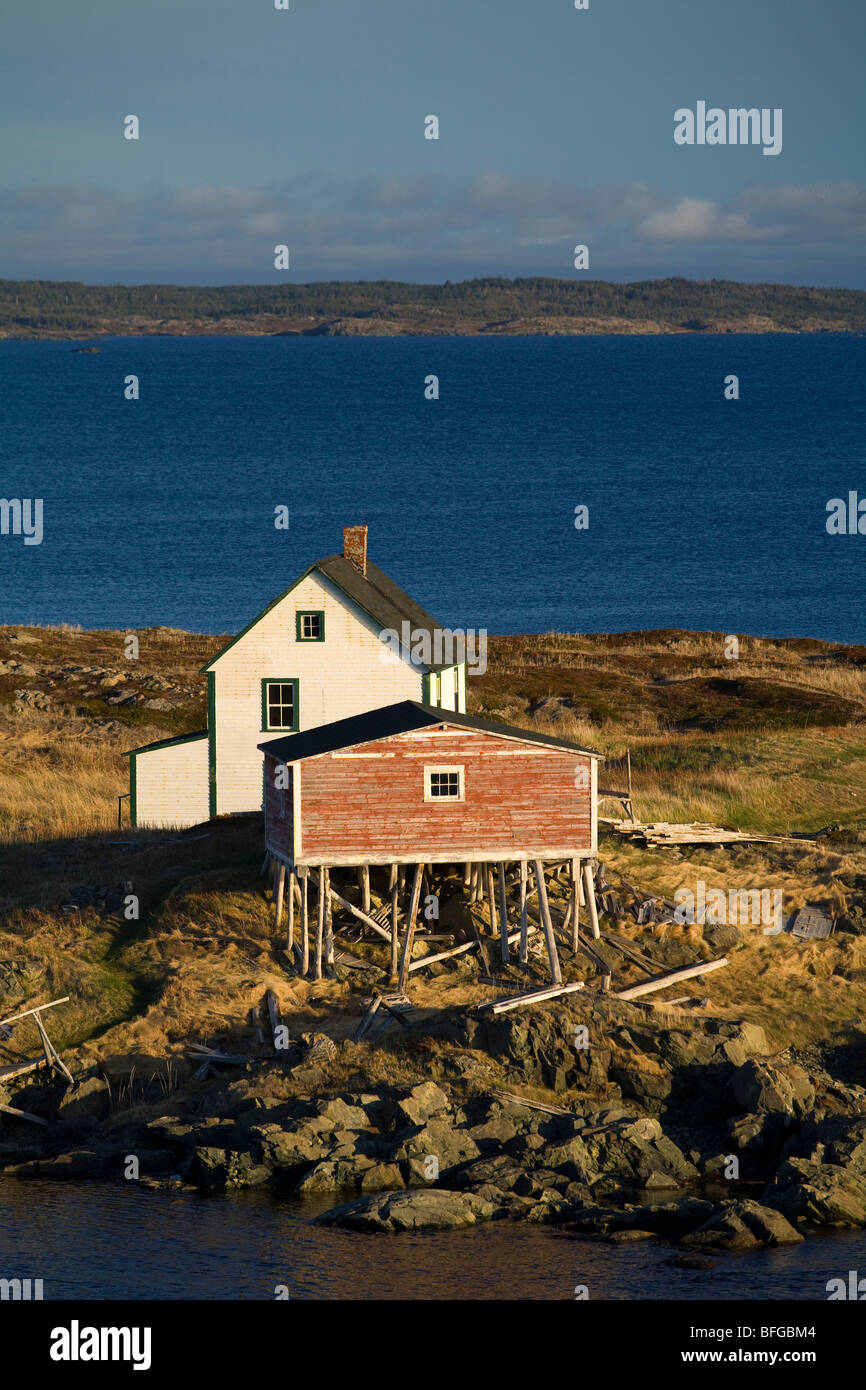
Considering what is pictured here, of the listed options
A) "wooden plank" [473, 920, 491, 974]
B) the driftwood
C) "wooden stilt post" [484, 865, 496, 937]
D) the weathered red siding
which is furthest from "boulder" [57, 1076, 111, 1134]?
"wooden stilt post" [484, 865, 496, 937]

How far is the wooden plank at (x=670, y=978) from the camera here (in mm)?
33719

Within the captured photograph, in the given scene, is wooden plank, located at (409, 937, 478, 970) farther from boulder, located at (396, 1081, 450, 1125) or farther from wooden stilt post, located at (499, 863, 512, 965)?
boulder, located at (396, 1081, 450, 1125)

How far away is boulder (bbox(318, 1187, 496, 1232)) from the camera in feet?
86.3

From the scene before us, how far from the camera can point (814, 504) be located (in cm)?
15538

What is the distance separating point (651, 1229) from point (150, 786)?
21.6 m

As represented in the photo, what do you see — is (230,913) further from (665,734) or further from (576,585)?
(576,585)

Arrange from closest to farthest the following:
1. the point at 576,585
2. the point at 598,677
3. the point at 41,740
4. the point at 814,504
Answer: the point at 41,740 → the point at 598,677 → the point at 576,585 → the point at 814,504

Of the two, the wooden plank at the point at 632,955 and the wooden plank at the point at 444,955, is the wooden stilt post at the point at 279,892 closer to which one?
the wooden plank at the point at 444,955

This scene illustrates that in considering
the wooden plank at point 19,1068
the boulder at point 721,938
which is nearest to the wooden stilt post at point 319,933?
the wooden plank at point 19,1068

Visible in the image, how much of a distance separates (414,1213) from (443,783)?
10.5 metres

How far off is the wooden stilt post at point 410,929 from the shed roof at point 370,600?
972 cm

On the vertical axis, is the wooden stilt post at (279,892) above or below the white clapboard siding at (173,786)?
below
